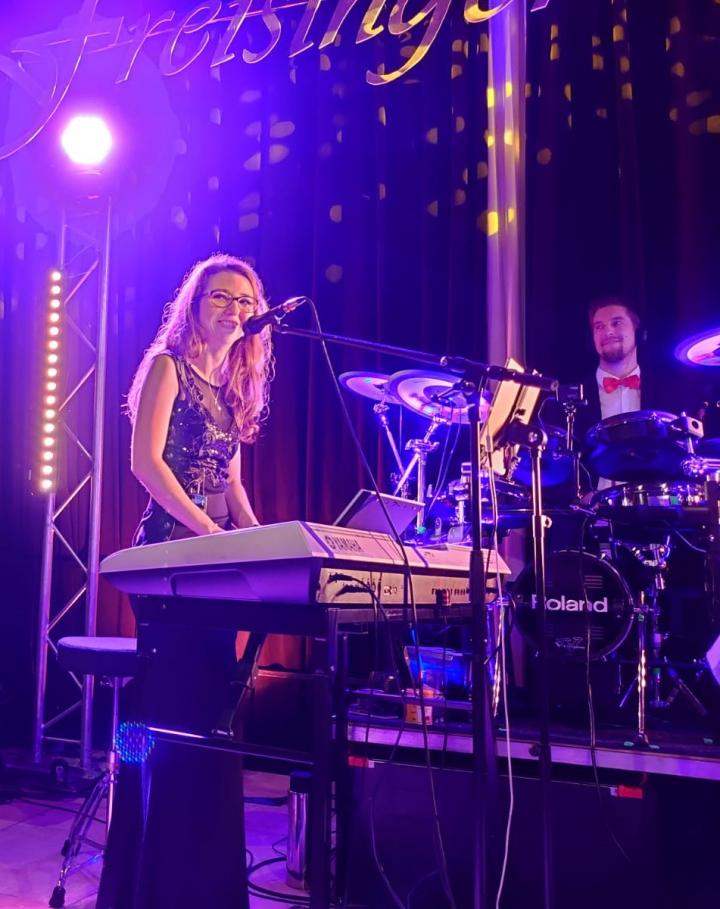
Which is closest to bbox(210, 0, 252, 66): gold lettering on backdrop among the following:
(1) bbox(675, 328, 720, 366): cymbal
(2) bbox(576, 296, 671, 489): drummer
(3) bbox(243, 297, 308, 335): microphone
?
(2) bbox(576, 296, 671, 489): drummer

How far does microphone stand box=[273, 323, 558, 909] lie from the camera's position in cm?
163

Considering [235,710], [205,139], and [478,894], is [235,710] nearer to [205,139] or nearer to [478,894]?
[478,894]

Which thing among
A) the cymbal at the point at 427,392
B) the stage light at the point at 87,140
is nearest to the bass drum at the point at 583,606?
the cymbal at the point at 427,392

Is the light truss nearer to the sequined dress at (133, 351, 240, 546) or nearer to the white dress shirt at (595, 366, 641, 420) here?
the sequined dress at (133, 351, 240, 546)

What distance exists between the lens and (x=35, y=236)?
5.16 metres

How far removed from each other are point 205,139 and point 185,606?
154 inches

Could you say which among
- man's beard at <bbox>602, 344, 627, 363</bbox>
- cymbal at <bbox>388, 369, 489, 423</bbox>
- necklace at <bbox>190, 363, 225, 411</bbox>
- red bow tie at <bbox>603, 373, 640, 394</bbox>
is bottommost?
necklace at <bbox>190, 363, 225, 411</bbox>

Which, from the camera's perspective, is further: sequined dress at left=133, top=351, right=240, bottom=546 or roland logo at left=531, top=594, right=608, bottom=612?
roland logo at left=531, top=594, right=608, bottom=612

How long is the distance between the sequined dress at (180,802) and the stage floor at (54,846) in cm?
55

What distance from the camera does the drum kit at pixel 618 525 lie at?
2693 mm

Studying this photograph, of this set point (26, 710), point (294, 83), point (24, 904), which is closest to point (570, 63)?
point (294, 83)

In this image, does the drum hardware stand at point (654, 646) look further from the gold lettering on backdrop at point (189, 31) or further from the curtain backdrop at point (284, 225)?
the gold lettering on backdrop at point (189, 31)

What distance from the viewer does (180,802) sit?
182 cm

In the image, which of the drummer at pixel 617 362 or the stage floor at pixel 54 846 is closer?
the stage floor at pixel 54 846
